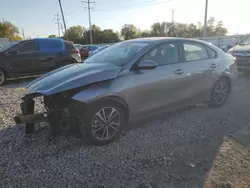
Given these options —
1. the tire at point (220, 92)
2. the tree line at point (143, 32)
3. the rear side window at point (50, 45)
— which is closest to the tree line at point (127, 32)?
the tree line at point (143, 32)

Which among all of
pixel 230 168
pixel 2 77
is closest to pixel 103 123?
pixel 230 168

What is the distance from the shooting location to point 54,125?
3.34 metres

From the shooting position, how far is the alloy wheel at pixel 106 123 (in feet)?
11.3

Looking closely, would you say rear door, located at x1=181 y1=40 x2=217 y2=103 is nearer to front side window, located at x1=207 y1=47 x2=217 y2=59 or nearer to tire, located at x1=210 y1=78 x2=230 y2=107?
front side window, located at x1=207 y1=47 x2=217 y2=59

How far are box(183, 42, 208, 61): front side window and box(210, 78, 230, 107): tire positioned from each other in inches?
30.2

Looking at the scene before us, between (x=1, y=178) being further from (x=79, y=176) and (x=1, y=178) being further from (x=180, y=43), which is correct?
(x=180, y=43)

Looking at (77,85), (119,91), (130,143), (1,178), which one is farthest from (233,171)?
(1,178)

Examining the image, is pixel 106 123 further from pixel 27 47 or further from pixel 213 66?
pixel 27 47

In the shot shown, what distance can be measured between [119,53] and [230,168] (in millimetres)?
2574

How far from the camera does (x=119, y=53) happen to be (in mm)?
4219

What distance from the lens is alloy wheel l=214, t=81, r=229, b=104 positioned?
17.4 ft

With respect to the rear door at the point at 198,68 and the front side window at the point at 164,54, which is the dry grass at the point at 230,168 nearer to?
the rear door at the point at 198,68

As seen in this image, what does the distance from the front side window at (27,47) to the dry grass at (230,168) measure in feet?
27.0

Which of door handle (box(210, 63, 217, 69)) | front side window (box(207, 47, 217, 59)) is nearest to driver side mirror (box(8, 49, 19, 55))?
front side window (box(207, 47, 217, 59))
